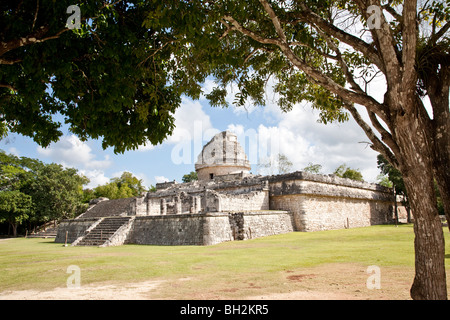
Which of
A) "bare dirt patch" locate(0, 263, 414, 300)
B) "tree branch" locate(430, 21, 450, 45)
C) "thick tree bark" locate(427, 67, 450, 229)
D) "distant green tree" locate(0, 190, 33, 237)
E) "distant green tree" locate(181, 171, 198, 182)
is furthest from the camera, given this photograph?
"distant green tree" locate(181, 171, 198, 182)

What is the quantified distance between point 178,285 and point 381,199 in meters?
28.6

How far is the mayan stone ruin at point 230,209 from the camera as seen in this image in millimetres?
17062

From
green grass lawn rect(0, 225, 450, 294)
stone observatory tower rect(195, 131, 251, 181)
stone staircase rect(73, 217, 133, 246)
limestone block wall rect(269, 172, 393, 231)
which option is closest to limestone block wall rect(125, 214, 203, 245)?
stone staircase rect(73, 217, 133, 246)

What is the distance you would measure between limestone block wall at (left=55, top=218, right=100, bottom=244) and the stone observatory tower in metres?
12.1

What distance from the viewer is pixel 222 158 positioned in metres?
31.1

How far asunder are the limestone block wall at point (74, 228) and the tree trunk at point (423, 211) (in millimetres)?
20837

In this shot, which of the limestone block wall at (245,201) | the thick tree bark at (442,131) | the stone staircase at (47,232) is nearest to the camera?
the thick tree bark at (442,131)

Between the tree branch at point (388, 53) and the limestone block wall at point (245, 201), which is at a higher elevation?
the tree branch at point (388, 53)

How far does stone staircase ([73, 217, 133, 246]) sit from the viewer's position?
18.5m

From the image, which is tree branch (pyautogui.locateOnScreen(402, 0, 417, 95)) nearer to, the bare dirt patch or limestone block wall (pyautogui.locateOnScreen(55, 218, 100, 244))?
the bare dirt patch

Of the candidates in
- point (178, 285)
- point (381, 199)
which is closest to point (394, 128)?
point (178, 285)

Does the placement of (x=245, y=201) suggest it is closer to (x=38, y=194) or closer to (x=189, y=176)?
(x=38, y=194)

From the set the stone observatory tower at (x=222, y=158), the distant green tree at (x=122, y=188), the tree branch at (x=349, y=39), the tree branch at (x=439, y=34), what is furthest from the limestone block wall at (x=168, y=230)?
the distant green tree at (x=122, y=188)

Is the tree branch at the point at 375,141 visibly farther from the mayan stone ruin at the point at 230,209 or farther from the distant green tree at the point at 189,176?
the distant green tree at the point at 189,176
